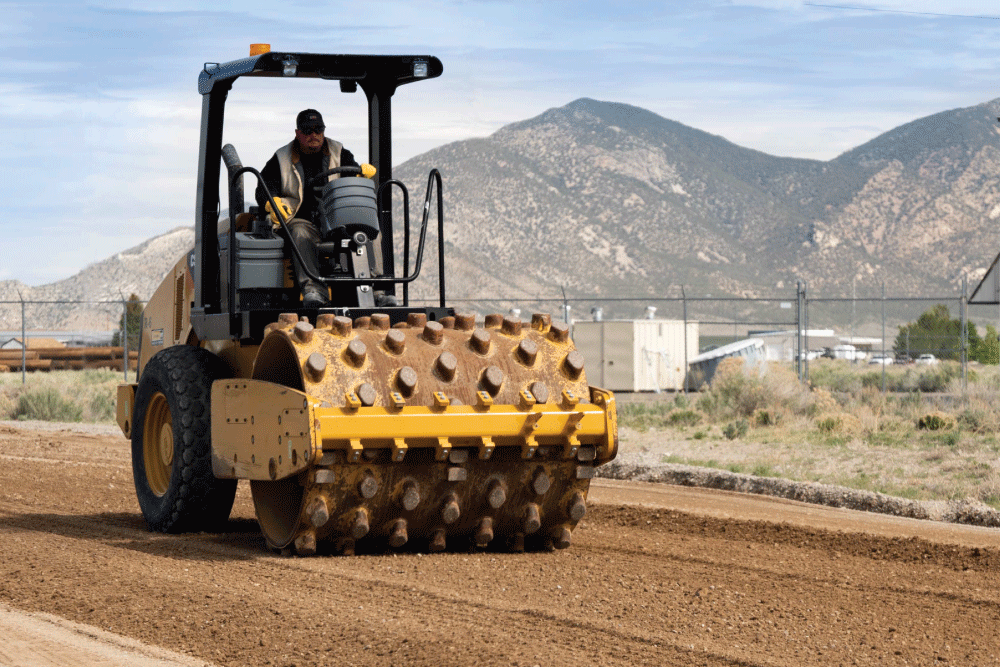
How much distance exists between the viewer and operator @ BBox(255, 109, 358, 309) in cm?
1032

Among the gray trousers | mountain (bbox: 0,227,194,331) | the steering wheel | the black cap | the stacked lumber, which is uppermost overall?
mountain (bbox: 0,227,194,331)

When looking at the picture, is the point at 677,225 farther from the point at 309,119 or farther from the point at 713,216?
the point at 309,119

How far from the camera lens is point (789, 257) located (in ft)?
521

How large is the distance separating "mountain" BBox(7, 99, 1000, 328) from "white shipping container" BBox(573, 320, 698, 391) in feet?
262

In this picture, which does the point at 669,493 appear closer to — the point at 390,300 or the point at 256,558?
the point at 390,300

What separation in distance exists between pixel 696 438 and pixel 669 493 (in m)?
7.47

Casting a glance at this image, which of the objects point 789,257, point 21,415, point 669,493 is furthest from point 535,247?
point 669,493

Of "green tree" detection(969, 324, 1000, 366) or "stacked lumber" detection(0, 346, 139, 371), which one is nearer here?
"stacked lumber" detection(0, 346, 139, 371)

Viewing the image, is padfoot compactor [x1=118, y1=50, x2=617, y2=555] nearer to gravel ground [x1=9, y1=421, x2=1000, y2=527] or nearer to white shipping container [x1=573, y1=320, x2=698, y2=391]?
gravel ground [x1=9, y1=421, x2=1000, y2=527]

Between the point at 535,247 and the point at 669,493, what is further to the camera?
the point at 535,247

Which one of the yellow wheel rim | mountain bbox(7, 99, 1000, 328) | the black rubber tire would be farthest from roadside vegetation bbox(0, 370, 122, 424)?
mountain bbox(7, 99, 1000, 328)

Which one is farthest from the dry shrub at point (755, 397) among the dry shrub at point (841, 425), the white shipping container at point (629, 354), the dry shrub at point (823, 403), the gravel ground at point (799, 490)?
the white shipping container at point (629, 354)

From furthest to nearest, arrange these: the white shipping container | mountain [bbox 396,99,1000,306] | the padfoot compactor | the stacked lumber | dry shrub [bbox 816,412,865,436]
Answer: mountain [bbox 396,99,1000,306] < the stacked lumber < the white shipping container < dry shrub [bbox 816,412,865,436] < the padfoot compactor

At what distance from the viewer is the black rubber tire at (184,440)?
10.2 meters
